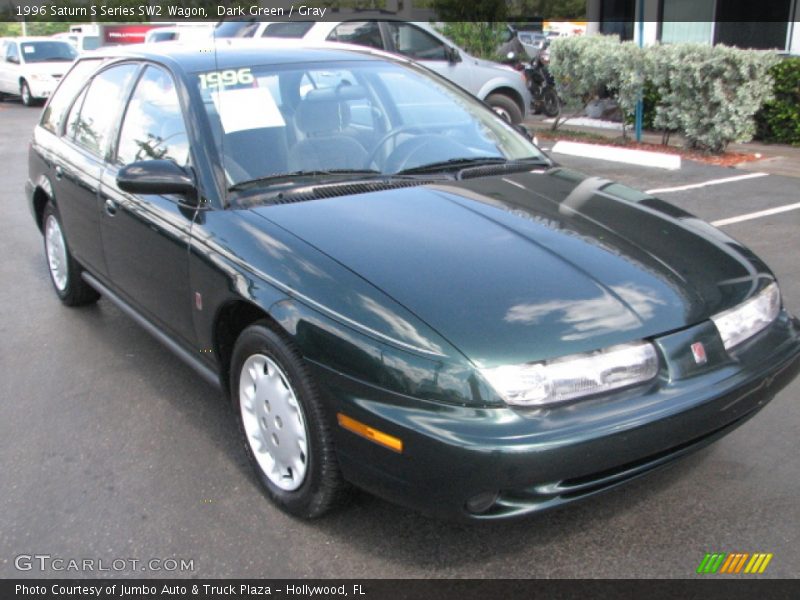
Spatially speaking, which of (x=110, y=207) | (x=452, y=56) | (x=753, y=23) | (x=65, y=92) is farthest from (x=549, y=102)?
(x=110, y=207)

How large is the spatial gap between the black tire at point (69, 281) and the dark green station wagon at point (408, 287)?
84 cm

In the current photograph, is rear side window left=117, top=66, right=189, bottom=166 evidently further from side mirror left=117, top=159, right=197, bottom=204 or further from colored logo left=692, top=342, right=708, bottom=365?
colored logo left=692, top=342, right=708, bottom=365

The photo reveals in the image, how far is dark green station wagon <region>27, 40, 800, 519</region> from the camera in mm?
2475

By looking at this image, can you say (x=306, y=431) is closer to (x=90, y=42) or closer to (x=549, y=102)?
(x=549, y=102)

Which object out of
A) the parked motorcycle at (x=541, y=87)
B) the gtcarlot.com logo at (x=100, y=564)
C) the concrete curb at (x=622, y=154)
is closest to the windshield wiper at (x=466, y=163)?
the gtcarlot.com logo at (x=100, y=564)

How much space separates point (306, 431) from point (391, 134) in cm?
165

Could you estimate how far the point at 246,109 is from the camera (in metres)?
3.62

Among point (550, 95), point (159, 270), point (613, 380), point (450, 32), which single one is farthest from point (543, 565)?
point (450, 32)

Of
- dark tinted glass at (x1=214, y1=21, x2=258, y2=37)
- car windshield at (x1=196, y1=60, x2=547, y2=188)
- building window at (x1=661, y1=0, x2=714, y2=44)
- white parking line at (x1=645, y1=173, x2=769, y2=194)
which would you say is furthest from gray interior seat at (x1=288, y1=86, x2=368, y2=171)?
building window at (x1=661, y1=0, x2=714, y2=44)

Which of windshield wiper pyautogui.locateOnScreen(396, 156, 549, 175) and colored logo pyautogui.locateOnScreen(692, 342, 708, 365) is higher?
windshield wiper pyautogui.locateOnScreen(396, 156, 549, 175)

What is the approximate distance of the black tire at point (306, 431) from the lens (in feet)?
9.02

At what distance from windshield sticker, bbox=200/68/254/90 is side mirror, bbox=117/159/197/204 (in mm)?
489

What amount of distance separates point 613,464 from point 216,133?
82.2 inches

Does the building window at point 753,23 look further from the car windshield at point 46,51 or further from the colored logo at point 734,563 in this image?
the car windshield at point 46,51
